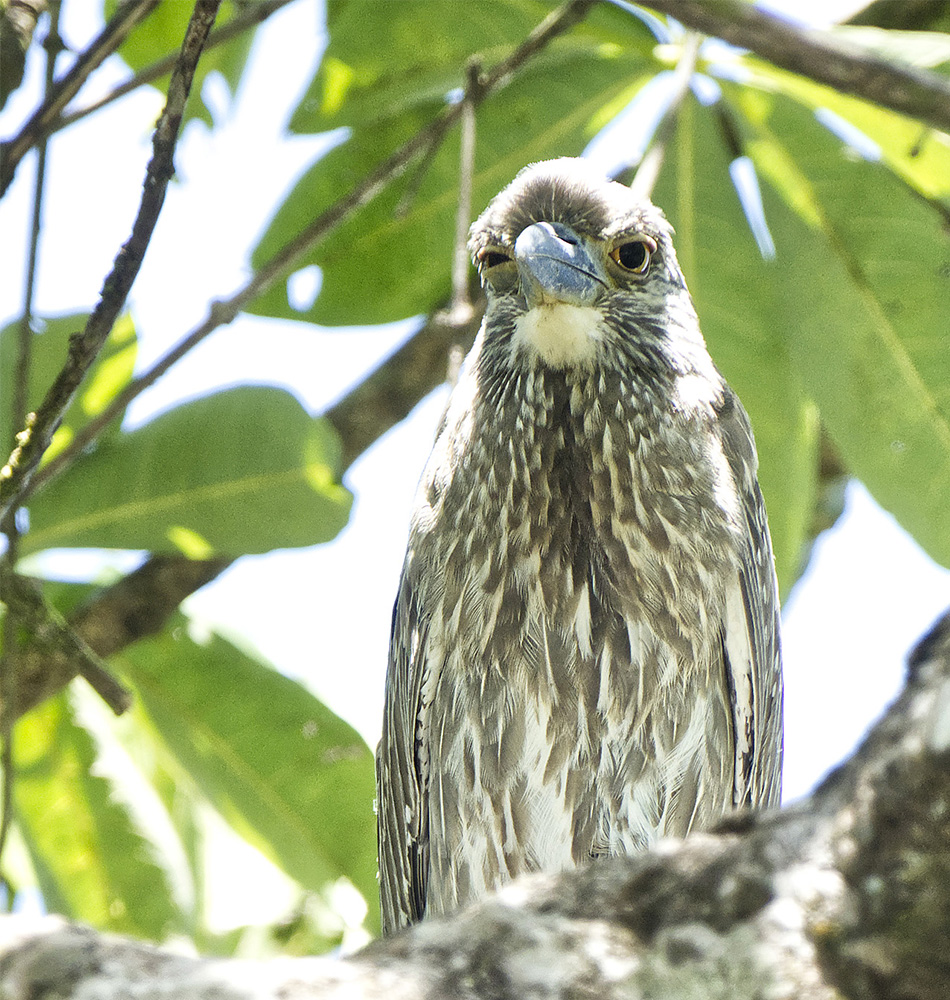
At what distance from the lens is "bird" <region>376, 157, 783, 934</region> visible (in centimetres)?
289

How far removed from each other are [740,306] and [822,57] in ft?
4.62

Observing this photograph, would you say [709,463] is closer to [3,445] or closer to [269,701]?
[269,701]

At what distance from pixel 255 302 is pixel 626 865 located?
2.29 metres

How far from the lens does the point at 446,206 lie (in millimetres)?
3369

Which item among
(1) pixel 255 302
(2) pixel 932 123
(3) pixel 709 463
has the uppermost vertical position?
(1) pixel 255 302

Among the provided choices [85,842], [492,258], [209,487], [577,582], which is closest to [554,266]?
[492,258]

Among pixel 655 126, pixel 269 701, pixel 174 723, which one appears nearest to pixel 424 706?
pixel 269 701

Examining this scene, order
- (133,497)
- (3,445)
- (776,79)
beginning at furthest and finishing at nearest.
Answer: (776,79) < (133,497) < (3,445)

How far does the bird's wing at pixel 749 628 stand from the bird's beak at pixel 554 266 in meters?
0.52

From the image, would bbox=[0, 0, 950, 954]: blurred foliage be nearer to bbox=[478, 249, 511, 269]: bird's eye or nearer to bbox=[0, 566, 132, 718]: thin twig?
bbox=[478, 249, 511, 269]: bird's eye

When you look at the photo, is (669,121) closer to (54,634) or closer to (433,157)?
(433,157)

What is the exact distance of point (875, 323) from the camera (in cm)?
308

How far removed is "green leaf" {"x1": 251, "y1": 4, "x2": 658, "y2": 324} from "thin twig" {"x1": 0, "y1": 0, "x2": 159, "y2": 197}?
0.70m

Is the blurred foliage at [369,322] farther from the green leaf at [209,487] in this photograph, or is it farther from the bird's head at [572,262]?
the bird's head at [572,262]
